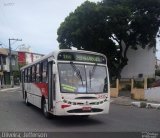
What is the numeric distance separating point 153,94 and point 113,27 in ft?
45.7

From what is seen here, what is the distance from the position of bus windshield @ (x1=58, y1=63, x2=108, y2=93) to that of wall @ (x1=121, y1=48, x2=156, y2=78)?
29.9 meters

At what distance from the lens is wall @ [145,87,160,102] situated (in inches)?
984

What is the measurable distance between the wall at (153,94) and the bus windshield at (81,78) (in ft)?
39.2

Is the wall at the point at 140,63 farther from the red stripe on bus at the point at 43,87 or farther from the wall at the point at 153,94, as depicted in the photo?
the red stripe on bus at the point at 43,87

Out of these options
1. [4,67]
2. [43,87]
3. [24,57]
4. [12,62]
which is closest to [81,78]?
[43,87]

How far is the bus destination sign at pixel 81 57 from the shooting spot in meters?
13.6

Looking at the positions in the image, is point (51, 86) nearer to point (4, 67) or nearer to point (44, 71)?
point (44, 71)

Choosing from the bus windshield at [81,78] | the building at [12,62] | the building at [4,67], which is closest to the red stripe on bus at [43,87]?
the bus windshield at [81,78]

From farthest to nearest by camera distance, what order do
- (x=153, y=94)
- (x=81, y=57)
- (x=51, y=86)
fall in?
(x=153, y=94) < (x=51, y=86) < (x=81, y=57)

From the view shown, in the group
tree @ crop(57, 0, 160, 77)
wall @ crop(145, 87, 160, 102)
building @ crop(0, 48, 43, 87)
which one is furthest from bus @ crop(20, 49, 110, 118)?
building @ crop(0, 48, 43, 87)

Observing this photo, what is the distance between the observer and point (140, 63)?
4344 cm

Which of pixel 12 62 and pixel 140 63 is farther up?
pixel 12 62

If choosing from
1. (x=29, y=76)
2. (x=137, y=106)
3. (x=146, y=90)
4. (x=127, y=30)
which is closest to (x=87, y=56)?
(x=29, y=76)

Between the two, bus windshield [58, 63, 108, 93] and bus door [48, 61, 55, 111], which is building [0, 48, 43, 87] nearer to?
bus door [48, 61, 55, 111]
